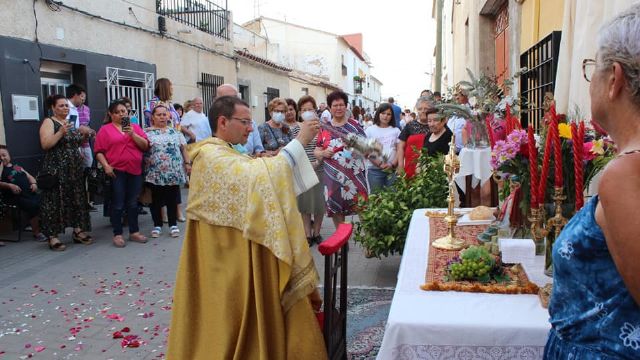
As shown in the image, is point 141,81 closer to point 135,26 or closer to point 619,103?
point 135,26

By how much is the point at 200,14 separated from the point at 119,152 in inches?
348

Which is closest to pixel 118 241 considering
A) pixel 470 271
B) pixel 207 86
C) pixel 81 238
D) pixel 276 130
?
pixel 81 238

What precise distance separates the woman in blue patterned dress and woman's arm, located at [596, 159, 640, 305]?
5.93 metres

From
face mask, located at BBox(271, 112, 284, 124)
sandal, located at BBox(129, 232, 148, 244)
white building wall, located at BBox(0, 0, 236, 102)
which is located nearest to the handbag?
sandal, located at BBox(129, 232, 148, 244)

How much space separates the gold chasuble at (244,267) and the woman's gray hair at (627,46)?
157cm

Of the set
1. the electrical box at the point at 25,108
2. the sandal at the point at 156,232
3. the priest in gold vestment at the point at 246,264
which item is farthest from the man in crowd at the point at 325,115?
the electrical box at the point at 25,108

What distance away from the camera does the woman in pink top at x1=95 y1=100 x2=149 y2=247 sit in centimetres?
643

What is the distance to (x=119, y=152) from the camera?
253 inches

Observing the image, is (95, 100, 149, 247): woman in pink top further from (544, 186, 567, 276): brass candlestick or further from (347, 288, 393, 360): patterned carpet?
(544, 186, 567, 276): brass candlestick

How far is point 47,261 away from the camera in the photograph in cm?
592

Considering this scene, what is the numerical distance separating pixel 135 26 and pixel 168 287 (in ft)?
23.4

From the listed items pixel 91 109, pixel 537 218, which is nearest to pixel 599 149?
pixel 537 218

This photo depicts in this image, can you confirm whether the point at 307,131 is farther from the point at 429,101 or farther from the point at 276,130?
the point at 276,130

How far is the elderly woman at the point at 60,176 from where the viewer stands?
622cm
